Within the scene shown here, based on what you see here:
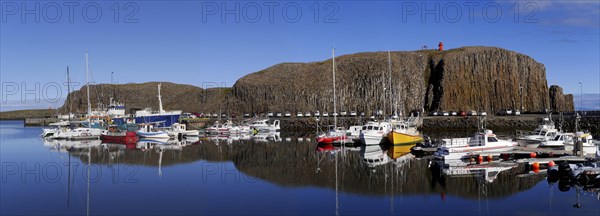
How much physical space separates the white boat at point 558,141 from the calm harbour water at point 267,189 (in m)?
12.9

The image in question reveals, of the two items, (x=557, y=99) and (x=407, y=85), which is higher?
(x=407, y=85)

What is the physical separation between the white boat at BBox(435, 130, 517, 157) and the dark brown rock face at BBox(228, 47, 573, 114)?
2927 inches

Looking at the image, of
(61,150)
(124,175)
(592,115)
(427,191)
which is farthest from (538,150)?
(592,115)

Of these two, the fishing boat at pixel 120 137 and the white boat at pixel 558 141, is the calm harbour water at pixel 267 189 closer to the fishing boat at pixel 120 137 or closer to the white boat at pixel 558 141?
the white boat at pixel 558 141

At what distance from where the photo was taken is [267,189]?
100 feet

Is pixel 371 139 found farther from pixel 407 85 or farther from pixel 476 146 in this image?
pixel 407 85

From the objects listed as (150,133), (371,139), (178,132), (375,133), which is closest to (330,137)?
(371,139)

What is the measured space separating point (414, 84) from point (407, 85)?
1.77m

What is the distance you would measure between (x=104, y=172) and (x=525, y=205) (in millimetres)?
27243

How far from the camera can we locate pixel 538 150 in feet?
146

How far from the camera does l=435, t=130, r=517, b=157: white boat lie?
42594 mm

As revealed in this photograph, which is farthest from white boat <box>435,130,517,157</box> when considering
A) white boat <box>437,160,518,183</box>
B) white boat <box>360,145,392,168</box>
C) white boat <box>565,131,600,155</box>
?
white boat <box>565,131,600,155</box>

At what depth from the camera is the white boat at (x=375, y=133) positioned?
186ft

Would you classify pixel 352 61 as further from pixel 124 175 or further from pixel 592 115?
pixel 124 175
